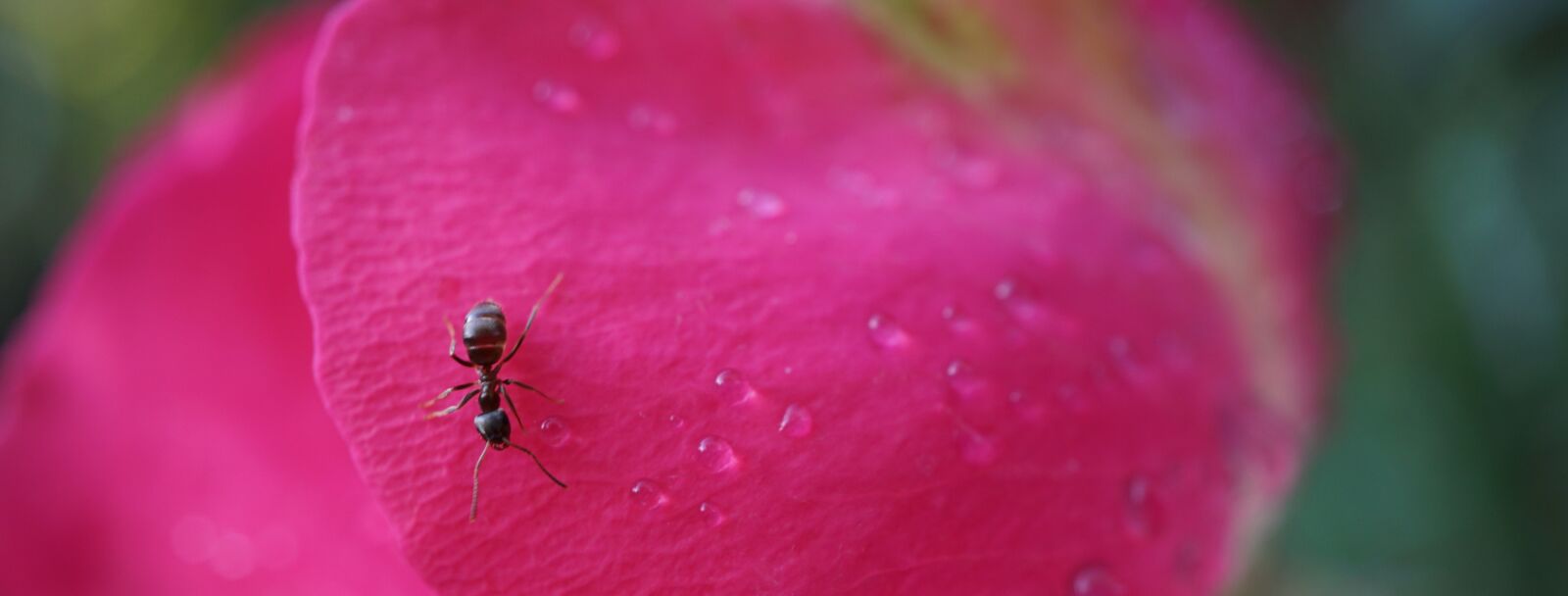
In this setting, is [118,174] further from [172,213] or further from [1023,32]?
[1023,32]

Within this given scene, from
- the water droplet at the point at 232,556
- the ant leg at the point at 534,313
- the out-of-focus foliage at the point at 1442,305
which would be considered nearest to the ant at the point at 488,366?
the ant leg at the point at 534,313

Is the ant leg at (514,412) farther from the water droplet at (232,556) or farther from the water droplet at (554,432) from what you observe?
the water droplet at (232,556)

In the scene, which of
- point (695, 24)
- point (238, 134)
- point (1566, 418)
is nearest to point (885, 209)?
point (695, 24)

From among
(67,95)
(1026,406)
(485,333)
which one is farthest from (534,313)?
(67,95)

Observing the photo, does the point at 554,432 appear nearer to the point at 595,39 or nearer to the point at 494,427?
the point at 494,427

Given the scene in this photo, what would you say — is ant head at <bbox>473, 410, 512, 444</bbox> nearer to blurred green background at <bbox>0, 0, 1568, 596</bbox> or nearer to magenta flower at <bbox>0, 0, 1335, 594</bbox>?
magenta flower at <bbox>0, 0, 1335, 594</bbox>
